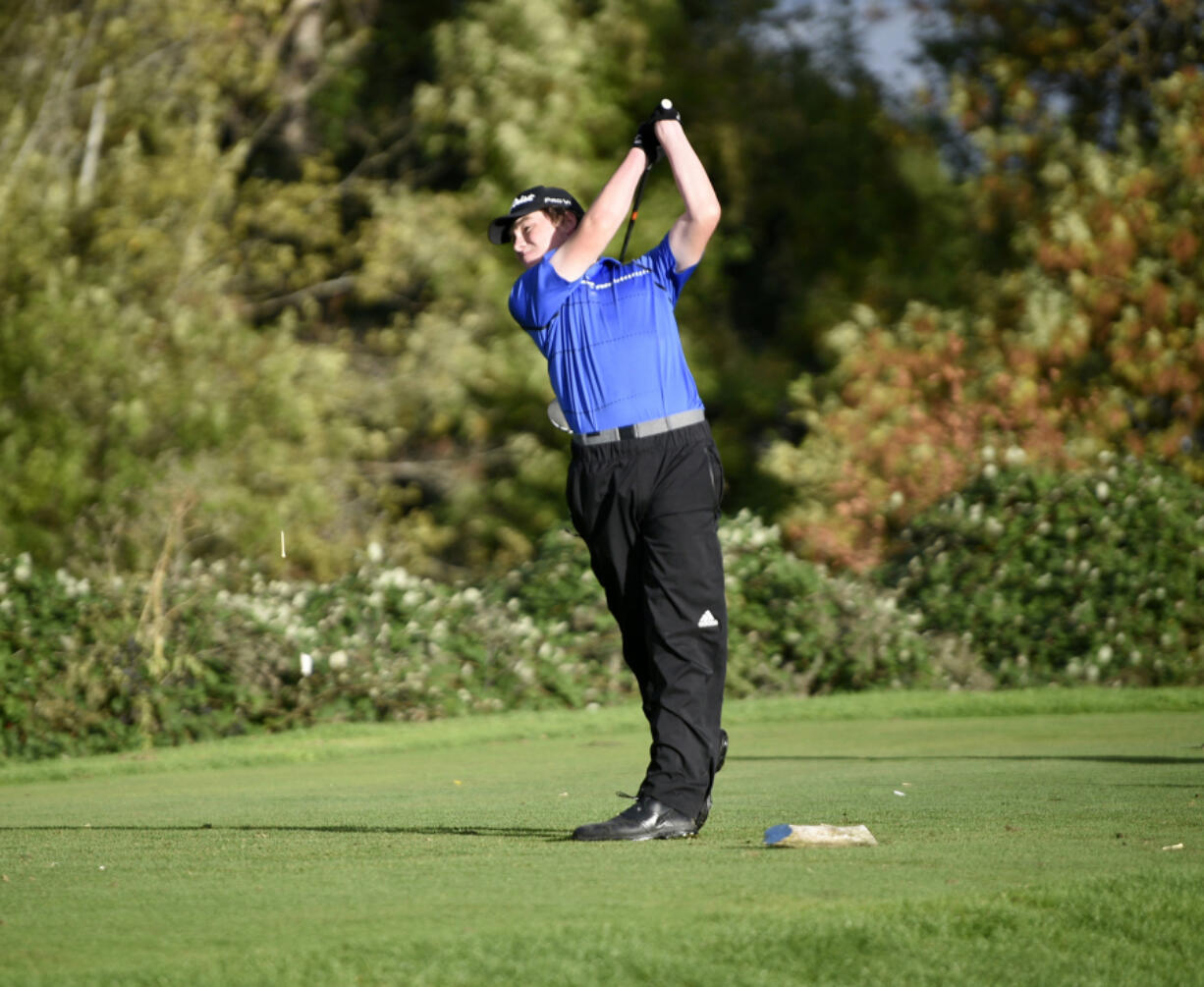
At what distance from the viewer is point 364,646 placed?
12727 millimetres

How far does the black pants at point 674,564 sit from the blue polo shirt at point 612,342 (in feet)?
0.36

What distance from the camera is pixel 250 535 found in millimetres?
20109

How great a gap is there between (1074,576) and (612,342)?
9859mm

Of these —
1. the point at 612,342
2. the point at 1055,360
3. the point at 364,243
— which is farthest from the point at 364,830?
the point at 364,243

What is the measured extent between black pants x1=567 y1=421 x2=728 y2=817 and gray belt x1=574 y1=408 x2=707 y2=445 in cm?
2

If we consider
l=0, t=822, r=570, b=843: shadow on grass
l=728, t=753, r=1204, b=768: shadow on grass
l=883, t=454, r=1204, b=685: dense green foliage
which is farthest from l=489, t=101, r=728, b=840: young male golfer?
l=883, t=454, r=1204, b=685: dense green foliage

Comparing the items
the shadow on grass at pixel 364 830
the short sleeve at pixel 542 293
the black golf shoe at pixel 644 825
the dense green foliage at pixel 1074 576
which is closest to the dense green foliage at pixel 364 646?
the dense green foliage at pixel 1074 576

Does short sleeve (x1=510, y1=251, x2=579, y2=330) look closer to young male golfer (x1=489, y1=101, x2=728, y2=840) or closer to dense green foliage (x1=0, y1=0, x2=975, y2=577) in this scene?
young male golfer (x1=489, y1=101, x2=728, y2=840)

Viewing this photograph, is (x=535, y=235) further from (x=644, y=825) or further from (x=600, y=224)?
(x=644, y=825)

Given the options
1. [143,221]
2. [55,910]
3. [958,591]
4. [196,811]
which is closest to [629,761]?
[196,811]

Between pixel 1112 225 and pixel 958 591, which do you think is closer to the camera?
pixel 958 591

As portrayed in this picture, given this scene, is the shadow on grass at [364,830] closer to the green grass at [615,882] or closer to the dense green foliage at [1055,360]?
the green grass at [615,882]

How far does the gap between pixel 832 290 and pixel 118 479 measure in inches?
468

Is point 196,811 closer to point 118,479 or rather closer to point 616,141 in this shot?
point 118,479
